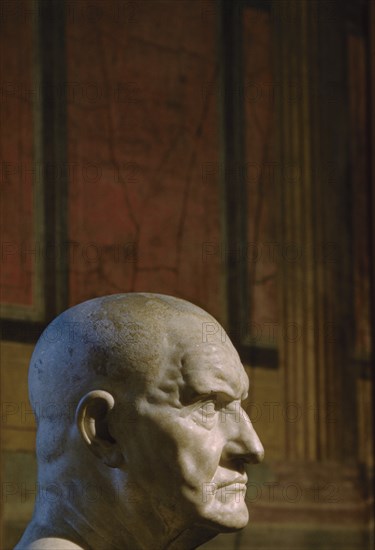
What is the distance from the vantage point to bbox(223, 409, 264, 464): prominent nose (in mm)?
4184

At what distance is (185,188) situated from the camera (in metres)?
6.61

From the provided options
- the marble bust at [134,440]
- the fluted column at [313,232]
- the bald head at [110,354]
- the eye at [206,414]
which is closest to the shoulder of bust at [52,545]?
the marble bust at [134,440]

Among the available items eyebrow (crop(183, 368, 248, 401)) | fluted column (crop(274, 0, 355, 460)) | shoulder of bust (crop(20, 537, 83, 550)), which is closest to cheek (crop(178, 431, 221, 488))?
eyebrow (crop(183, 368, 248, 401))

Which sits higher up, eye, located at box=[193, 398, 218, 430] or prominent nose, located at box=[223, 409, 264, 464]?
eye, located at box=[193, 398, 218, 430]

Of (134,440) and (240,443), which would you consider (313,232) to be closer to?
(240,443)

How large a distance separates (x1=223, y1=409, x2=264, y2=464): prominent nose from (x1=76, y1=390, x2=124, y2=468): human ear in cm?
35

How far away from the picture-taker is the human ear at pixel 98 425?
4086 mm

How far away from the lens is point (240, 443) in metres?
4.19

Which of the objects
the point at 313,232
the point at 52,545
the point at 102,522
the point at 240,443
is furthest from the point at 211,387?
the point at 313,232

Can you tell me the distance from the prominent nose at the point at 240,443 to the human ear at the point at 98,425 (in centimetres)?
35

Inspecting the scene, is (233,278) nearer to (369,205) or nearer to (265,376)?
(265,376)

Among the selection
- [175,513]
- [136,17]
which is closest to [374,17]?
[136,17]

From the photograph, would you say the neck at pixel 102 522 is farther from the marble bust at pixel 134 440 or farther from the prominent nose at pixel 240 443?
the prominent nose at pixel 240 443

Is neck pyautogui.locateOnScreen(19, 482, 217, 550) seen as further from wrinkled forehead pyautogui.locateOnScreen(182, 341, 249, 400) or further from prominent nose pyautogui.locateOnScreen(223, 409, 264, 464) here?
wrinkled forehead pyautogui.locateOnScreen(182, 341, 249, 400)
